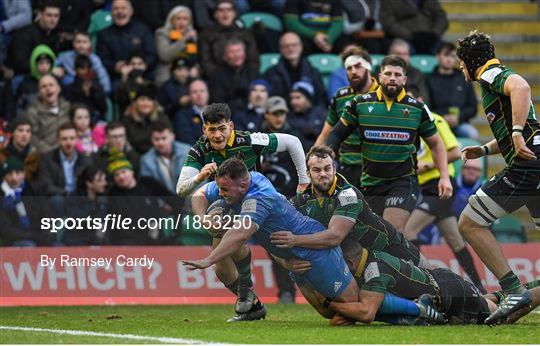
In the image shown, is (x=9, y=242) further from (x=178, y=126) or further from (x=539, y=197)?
(x=539, y=197)

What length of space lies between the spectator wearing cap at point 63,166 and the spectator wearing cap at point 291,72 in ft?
9.30

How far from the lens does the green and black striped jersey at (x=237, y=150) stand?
38.0 ft

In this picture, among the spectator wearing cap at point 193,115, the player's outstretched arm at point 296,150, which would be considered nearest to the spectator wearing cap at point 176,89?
the spectator wearing cap at point 193,115

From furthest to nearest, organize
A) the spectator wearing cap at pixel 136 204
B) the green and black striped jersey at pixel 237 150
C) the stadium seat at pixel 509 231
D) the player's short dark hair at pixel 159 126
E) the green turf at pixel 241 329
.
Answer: the player's short dark hair at pixel 159 126, the stadium seat at pixel 509 231, the spectator wearing cap at pixel 136 204, the green and black striped jersey at pixel 237 150, the green turf at pixel 241 329

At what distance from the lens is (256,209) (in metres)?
10.4

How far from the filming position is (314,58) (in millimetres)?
18062

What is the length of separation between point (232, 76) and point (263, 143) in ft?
19.2

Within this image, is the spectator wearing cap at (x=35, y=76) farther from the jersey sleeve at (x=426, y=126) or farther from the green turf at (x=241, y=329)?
the jersey sleeve at (x=426, y=126)

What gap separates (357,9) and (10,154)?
18.7 ft

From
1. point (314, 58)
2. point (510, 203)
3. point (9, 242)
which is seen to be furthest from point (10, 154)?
point (510, 203)

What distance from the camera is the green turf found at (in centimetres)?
949

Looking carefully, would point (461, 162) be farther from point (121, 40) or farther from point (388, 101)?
point (121, 40)

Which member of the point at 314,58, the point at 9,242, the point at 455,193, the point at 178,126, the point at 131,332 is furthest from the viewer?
the point at 314,58

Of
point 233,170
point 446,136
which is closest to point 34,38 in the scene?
point 446,136
